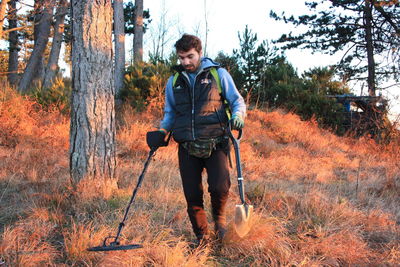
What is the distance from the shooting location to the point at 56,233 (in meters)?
3.30

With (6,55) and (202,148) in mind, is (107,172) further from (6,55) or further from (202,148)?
(6,55)

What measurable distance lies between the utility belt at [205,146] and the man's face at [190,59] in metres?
0.60

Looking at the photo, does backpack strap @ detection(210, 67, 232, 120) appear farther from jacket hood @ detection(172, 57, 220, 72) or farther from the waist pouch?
the waist pouch

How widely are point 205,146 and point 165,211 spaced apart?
3.11 ft

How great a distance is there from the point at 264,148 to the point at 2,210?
607 cm

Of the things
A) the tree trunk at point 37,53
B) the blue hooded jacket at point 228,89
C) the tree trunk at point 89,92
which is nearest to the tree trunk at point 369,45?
the tree trunk at point 37,53

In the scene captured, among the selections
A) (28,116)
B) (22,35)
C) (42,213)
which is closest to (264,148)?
(28,116)

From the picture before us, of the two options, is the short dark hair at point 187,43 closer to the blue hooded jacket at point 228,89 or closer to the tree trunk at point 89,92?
the blue hooded jacket at point 228,89

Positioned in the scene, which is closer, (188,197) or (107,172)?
(188,197)

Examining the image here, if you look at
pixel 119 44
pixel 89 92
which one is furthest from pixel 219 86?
pixel 119 44

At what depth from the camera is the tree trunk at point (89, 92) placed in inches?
162

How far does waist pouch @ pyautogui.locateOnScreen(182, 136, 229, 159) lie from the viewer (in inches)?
111

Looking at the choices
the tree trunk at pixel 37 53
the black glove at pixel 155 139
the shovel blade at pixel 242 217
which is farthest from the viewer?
the tree trunk at pixel 37 53

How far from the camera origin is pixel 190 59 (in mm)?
2840
